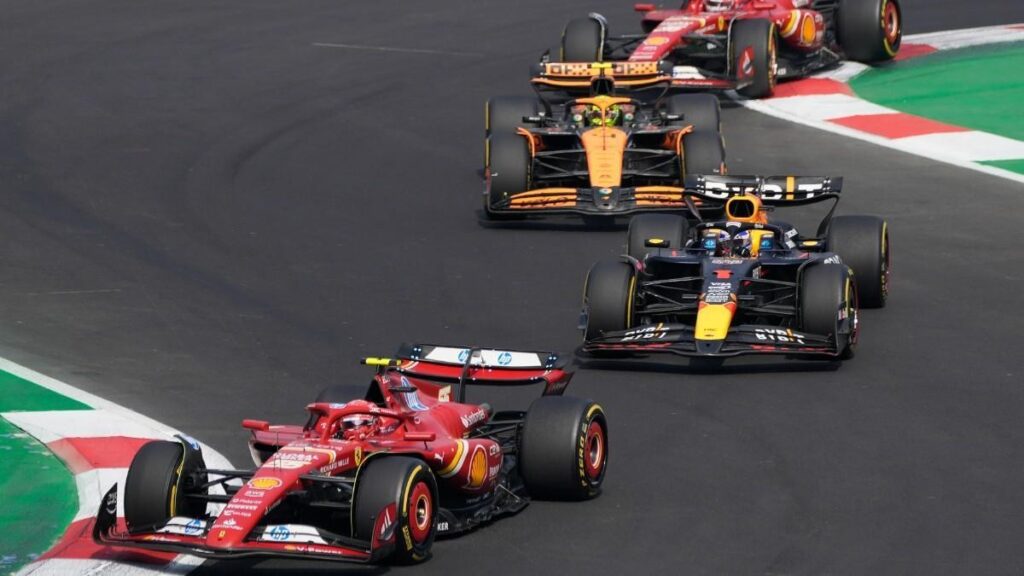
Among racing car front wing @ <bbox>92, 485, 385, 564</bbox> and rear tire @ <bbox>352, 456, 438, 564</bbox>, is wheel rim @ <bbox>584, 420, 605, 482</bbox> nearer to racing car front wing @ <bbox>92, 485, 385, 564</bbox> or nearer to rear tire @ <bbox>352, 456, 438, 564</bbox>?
rear tire @ <bbox>352, 456, 438, 564</bbox>

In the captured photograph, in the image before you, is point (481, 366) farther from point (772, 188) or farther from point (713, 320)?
point (772, 188)

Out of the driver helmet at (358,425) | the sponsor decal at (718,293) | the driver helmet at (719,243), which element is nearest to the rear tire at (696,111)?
the driver helmet at (719,243)

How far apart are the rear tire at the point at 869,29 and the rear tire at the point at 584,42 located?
3.82m

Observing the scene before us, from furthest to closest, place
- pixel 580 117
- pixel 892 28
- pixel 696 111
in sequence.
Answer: pixel 892 28
pixel 696 111
pixel 580 117

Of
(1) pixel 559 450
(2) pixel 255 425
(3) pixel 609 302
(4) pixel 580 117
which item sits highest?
(4) pixel 580 117

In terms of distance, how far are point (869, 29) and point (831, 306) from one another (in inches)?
492

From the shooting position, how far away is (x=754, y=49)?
22.3 meters

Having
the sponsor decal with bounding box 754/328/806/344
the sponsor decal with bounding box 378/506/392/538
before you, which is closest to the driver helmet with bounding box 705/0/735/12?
the sponsor decal with bounding box 754/328/806/344

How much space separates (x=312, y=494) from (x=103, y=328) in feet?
18.3

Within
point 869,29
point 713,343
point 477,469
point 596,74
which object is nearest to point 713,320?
point 713,343

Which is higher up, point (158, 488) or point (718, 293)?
point (718, 293)

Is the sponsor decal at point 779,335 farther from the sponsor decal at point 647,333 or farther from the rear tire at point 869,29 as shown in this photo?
the rear tire at point 869,29

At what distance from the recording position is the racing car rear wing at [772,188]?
15.1 m

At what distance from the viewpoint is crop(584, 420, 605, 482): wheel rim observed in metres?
10.4
